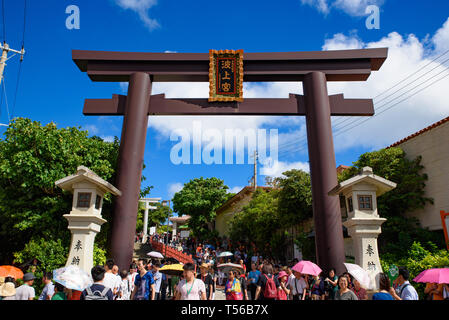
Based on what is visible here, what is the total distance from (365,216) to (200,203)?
27.4 meters

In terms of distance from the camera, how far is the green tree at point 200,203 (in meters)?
34.6

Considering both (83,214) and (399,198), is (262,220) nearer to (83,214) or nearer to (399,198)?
(399,198)

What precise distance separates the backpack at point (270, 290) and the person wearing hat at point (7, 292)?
15.6ft

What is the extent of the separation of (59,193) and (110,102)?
3.38m

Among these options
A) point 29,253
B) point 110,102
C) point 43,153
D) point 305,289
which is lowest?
point 305,289

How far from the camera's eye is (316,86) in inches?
428

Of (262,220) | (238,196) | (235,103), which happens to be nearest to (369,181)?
(235,103)

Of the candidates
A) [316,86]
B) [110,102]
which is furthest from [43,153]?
[316,86]

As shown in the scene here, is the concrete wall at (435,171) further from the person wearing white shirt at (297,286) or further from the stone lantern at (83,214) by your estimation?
the stone lantern at (83,214)

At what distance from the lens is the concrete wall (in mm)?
11711

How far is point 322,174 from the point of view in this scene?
9.91 meters

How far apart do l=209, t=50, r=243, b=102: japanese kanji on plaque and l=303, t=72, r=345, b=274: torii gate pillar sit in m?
2.32

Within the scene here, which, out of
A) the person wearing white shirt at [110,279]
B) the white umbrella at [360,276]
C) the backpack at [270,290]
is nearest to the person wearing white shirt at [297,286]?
the backpack at [270,290]
